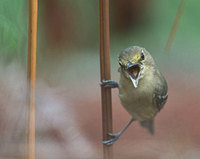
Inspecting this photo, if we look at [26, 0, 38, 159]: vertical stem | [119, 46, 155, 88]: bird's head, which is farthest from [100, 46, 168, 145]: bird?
[26, 0, 38, 159]: vertical stem

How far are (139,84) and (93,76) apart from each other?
0.47m

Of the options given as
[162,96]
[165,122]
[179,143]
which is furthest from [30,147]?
[165,122]

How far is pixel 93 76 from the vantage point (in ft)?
3.52

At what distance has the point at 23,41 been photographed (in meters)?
0.58

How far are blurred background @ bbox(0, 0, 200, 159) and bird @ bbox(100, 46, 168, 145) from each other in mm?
93

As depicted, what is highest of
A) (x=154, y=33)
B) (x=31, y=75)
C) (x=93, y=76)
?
(x=154, y=33)

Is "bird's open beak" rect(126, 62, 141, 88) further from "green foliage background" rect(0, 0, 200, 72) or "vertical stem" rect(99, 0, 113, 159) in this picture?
"green foliage background" rect(0, 0, 200, 72)

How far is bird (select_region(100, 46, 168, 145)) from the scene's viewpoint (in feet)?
1.72

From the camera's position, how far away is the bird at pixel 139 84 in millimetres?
→ 525

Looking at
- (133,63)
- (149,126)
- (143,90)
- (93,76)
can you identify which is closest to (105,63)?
(133,63)

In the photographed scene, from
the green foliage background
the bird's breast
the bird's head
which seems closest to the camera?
the bird's head

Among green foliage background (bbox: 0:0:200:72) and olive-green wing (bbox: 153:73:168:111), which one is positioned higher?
green foliage background (bbox: 0:0:200:72)

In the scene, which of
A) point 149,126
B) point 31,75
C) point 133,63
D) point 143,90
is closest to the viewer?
point 31,75

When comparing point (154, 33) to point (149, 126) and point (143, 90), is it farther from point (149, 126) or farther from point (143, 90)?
point (143, 90)
